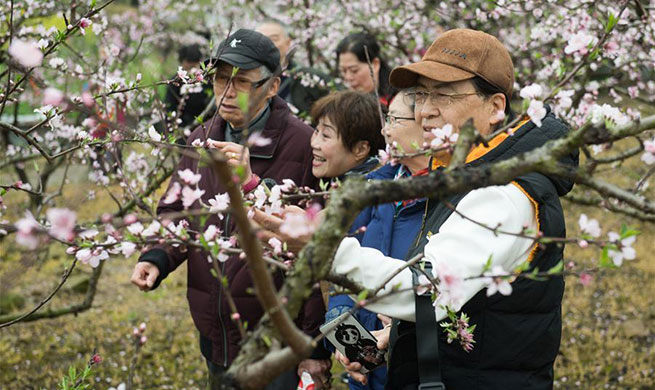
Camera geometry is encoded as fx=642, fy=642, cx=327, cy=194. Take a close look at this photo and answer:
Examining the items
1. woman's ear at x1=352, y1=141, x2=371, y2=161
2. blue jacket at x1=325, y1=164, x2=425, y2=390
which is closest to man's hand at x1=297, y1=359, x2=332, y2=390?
blue jacket at x1=325, y1=164, x2=425, y2=390

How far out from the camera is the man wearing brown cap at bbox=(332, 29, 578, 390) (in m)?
1.62

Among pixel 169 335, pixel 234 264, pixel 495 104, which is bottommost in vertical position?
pixel 169 335

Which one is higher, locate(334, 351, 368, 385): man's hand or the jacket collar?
the jacket collar

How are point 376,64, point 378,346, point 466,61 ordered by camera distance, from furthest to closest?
point 376,64 → point 378,346 → point 466,61

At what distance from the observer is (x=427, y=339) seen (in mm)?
1647

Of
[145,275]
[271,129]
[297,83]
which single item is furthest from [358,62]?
[145,275]

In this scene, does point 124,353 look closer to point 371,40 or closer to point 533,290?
point 371,40

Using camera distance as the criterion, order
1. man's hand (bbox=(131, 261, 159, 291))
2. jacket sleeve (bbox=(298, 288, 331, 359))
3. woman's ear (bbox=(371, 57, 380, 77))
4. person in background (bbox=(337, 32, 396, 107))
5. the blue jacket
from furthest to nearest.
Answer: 1. person in background (bbox=(337, 32, 396, 107))
2. woman's ear (bbox=(371, 57, 380, 77))
3. jacket sleeve (bbox=(298, 288, 331, 359))
4. man's hand (bbox=(131, 261, 159, 291))
5. the blue jacket

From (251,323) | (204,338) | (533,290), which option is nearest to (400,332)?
(533,290)

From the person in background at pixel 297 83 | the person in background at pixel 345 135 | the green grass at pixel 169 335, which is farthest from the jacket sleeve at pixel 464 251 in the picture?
the person in background at pixel 297 83

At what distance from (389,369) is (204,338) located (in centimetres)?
A: 147

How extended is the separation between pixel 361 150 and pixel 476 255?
138cm

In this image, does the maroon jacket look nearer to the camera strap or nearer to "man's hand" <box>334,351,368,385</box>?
"man's hand" <box>334,351,368,385</box>

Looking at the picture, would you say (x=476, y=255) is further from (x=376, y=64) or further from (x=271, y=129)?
(x=376, y=64)
